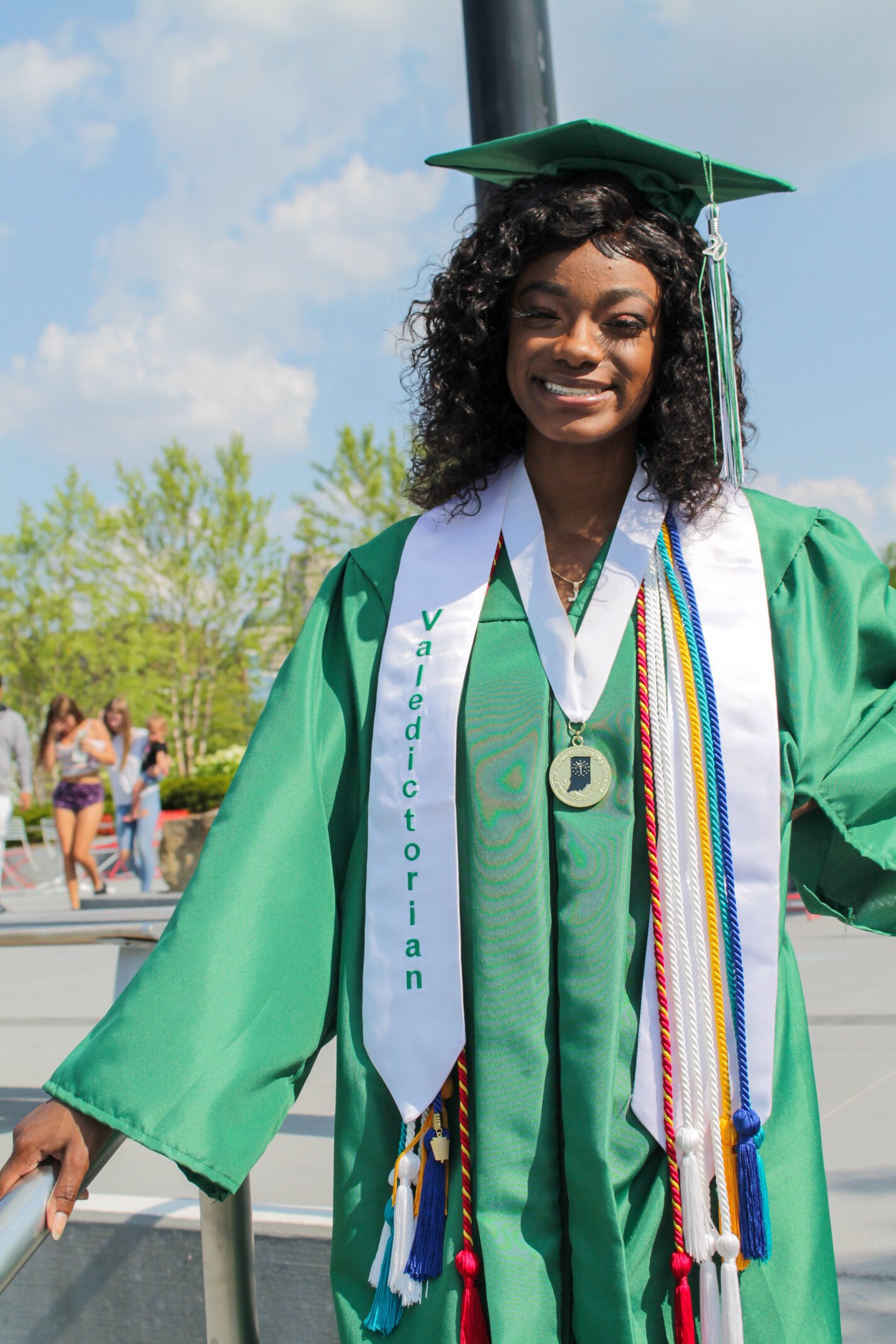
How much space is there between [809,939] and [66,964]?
3636 millimetres

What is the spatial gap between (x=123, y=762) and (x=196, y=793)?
3459 millimetres

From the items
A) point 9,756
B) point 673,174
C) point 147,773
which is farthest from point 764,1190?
point 147,773

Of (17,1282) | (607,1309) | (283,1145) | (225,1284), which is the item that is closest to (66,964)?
(283,1145)

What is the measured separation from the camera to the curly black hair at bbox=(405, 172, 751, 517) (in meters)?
1.70

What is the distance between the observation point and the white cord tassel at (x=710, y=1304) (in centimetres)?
134

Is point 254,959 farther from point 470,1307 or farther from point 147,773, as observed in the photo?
point 147,773

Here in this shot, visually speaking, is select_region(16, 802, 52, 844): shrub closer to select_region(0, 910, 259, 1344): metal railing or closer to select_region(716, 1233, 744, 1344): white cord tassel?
select_region(0, 910, 259, 1344): metal railing

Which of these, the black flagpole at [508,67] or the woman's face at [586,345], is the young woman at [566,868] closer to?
the woman's face at [586,345]

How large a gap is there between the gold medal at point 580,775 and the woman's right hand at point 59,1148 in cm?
64

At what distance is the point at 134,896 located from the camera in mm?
9453

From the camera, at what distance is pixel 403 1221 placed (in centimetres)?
140

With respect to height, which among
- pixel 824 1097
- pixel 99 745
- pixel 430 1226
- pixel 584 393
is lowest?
pixel 824 1097

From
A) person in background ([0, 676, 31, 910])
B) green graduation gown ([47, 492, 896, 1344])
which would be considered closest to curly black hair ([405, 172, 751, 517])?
green graduation gown ([47, 492, 896, 1344])

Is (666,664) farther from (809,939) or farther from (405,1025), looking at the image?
(809,939)
